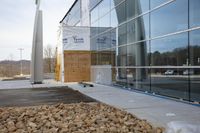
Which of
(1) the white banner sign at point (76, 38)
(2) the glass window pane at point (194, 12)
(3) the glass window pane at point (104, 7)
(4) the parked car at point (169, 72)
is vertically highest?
(3) the glass window pane at point (104, 7)

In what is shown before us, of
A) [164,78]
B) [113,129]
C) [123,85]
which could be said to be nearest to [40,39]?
[123,85]

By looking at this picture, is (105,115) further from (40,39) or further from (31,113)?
(40,39)

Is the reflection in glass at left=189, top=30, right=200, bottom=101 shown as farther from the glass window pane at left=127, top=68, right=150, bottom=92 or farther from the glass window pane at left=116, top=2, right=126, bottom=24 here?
the glass window pane at left=116, top=2, right=126, bottom=24

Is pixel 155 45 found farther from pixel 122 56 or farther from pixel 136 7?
Answer: pixel 122 56

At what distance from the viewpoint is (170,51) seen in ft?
49.4

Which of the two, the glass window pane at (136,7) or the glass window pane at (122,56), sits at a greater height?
the glass window pane at (136,7)

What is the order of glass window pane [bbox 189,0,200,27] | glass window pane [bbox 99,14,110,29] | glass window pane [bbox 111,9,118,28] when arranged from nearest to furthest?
1. glass window pane [bbox 189,0,200,27]
2. glass window pane [bbox 111,9,118,28]
3. glass window pane [bbox 99,14,110,29]

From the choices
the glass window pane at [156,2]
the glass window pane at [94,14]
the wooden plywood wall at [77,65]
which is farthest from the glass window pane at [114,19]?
the wooden plywood wall at [77,65]

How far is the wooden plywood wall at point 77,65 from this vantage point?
3206 cm

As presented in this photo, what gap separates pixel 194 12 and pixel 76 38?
2055 centimetres

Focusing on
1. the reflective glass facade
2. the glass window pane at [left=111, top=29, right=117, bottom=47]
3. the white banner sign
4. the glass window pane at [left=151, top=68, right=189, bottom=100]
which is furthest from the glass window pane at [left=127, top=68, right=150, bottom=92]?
the white banner sign

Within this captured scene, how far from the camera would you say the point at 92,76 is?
1243 inches

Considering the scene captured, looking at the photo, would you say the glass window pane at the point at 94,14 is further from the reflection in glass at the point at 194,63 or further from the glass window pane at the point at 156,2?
the reflection in glass at the point at 194,63

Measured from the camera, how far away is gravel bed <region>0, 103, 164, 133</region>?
7773 mm
